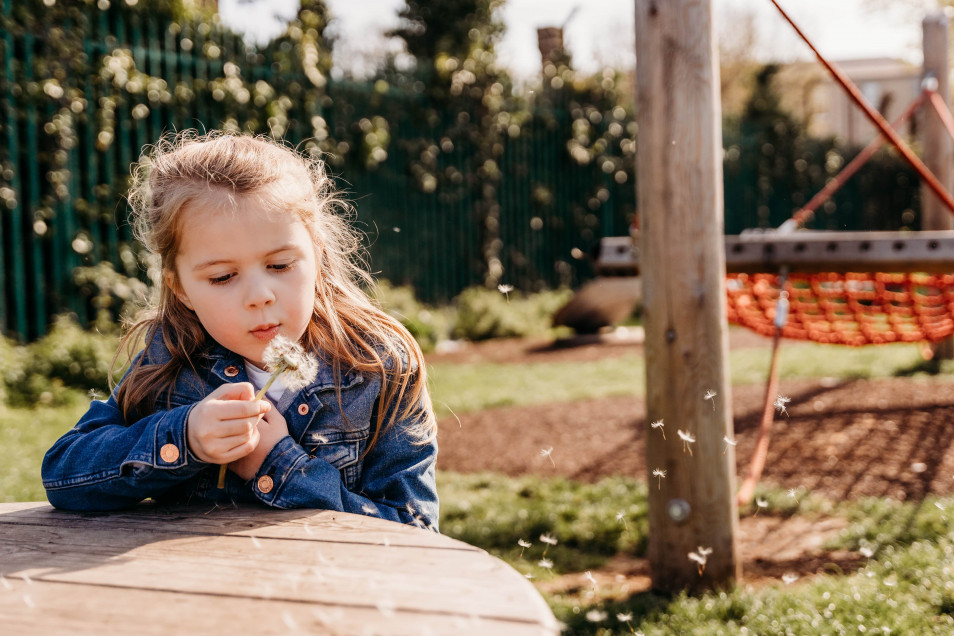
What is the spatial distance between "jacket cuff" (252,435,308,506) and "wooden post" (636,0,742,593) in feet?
5.04

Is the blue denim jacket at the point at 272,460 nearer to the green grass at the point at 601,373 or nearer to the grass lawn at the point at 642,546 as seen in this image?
the grass lawn at the point at 642,546

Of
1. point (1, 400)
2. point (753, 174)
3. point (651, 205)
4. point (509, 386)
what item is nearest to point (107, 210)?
point (1, 400)

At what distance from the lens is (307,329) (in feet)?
5.45

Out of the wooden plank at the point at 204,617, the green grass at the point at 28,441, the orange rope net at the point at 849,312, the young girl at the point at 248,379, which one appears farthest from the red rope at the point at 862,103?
the green grass at the point at 28,441

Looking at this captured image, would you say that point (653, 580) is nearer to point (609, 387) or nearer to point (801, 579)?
point (801, 579)

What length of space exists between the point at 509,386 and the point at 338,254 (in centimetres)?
505

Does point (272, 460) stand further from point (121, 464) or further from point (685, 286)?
point (685, 286)

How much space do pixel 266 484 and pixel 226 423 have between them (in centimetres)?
17

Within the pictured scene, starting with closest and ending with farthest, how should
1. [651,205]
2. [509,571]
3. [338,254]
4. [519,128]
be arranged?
[509,571], [338,254], [651,205], [519,128]

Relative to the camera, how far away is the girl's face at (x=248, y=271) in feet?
4.86

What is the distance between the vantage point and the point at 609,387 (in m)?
6.57

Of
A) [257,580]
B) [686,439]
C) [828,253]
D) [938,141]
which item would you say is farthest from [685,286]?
[938,141]

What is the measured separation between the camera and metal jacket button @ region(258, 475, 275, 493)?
1445 mm

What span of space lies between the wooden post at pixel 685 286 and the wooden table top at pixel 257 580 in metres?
1.61
